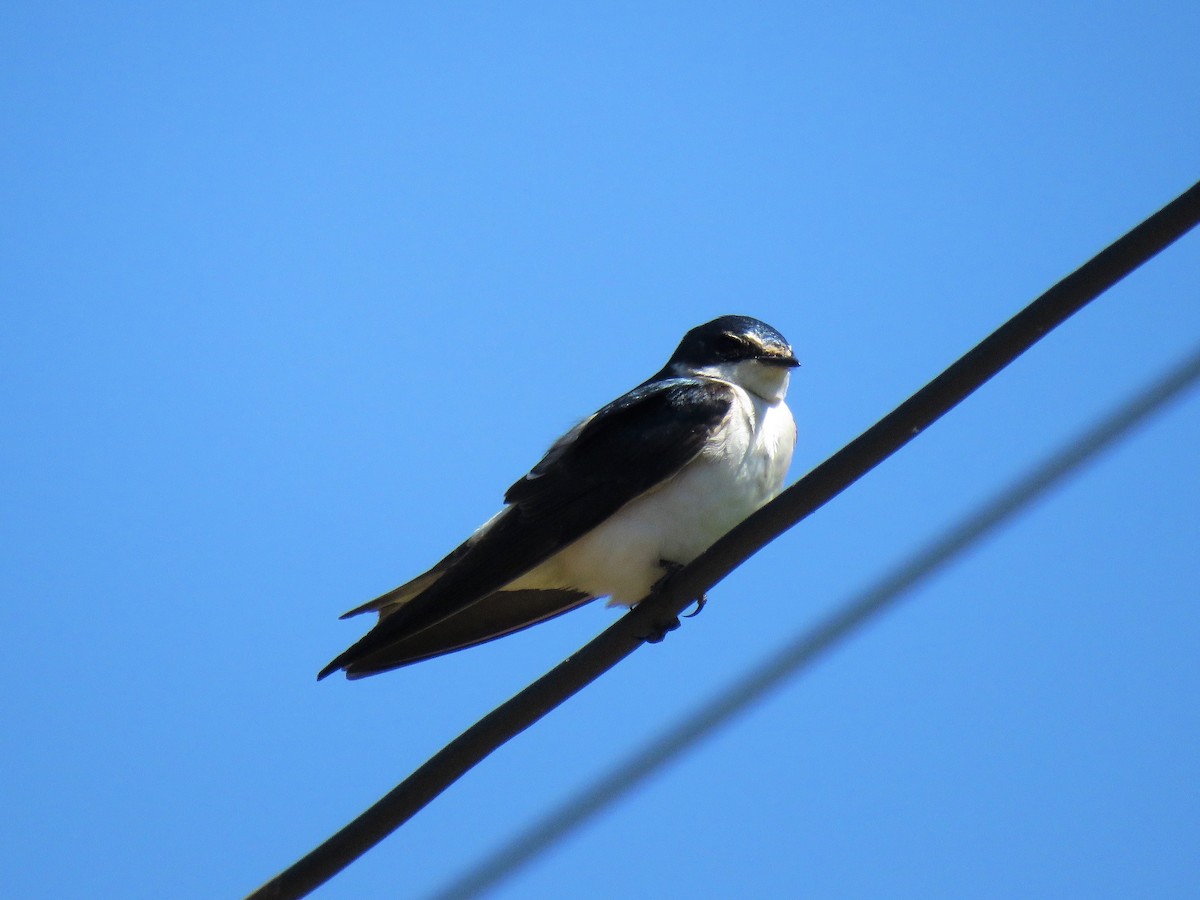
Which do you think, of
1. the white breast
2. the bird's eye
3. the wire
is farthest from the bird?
the wire

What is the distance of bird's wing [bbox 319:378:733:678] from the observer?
3.23 metres

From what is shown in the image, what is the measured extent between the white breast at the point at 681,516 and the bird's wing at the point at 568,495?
5cm

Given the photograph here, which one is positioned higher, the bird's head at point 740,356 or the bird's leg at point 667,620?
the bird's head at point 740,356

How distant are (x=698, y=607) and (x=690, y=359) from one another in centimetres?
93

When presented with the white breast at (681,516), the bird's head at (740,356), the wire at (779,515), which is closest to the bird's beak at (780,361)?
the bird's head at (740,356)

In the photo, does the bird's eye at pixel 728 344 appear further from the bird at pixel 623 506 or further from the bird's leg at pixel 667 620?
the bird's leg at pixel 667 620

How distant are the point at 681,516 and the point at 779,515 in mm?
1131

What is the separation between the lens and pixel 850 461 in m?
2.20

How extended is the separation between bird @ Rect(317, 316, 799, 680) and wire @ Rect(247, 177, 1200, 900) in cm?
81

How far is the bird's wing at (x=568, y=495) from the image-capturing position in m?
→ 3.23

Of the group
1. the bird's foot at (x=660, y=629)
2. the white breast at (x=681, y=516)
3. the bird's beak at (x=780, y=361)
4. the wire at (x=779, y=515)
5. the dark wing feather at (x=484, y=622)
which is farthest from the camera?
the bird's beak at (x=780, y=361)

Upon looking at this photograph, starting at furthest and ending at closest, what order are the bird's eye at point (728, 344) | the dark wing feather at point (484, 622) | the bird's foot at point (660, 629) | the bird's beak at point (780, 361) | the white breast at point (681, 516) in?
the bird's eye at point (728, 344) → the bird's beak at point (780, 361) → the dark wing feather at point (484, 622) → the white breast at point (681, 516) → the bird's foot at point (660, 629)

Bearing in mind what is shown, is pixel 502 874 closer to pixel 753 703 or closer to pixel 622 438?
pixel 753 703

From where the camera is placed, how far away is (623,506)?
3.50 m
